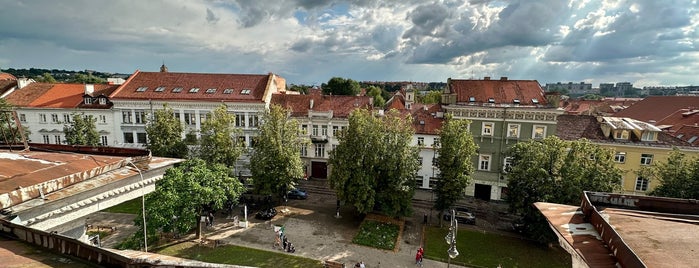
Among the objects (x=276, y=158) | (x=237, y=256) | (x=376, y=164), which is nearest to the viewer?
(x=237, y=256)

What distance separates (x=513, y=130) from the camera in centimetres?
3484

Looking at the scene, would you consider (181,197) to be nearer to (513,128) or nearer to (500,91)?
(513,128)

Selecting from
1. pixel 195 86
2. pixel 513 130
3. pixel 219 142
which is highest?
pixel 195 86

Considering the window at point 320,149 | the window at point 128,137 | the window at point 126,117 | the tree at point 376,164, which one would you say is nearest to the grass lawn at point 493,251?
the tree at point 376,164

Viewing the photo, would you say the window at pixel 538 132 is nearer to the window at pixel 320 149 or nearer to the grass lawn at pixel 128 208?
Result: the window at pixel 320 149

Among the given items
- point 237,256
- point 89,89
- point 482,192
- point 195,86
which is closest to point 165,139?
point 195,86

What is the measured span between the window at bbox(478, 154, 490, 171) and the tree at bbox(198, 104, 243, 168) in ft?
82.5

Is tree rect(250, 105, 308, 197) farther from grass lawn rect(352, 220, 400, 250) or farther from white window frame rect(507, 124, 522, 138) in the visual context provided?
white window frame rect(507, 124, 522, 138)

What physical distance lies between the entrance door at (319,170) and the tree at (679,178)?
31262mm

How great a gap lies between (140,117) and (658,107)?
80.7 m

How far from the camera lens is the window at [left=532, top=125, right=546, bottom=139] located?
34.2 metres

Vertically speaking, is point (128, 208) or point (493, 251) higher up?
point (128, 208)

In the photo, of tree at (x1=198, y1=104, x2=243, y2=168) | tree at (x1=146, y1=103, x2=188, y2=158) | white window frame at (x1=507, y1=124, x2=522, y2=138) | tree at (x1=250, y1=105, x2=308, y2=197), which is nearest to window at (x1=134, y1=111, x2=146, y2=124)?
tree at (x1=146, y1=103, x2=188, y2=158)

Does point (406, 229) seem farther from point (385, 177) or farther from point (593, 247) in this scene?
point (593, 247)
